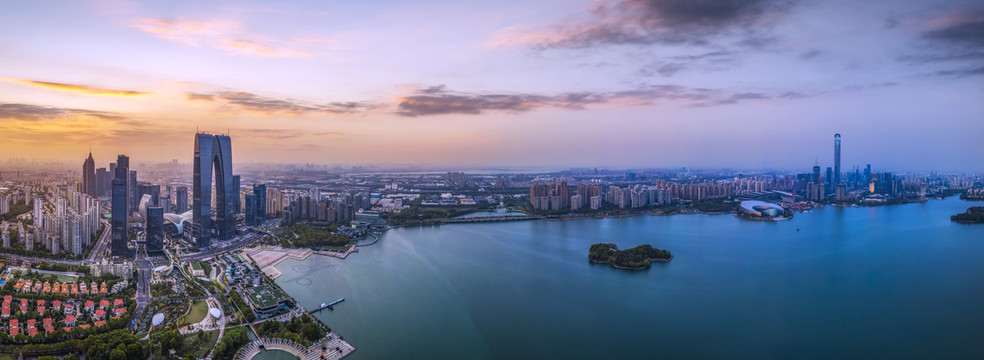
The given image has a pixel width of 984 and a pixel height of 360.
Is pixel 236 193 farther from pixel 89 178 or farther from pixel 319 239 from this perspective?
→ pixel 89 178

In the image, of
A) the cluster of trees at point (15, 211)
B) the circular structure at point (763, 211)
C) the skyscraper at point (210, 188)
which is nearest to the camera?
the skyscraper at point (210, 188)

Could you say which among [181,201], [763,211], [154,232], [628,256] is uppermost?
[181,201]

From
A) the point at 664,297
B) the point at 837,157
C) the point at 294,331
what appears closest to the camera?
the point at 294,331

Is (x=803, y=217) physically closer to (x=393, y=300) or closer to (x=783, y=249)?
(x=783, y=249)

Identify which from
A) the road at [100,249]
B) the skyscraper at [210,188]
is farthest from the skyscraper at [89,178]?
the skyscraper at [210,188]

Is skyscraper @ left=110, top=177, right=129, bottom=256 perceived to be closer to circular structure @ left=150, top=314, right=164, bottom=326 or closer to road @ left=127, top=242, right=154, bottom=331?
road @ left=127, top=242, right=154, bottom=331

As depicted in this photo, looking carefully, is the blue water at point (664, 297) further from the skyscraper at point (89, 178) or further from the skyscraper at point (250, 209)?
the skyscraper at point (89, 178)

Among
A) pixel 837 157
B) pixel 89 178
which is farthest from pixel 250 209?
pixel 837 157
